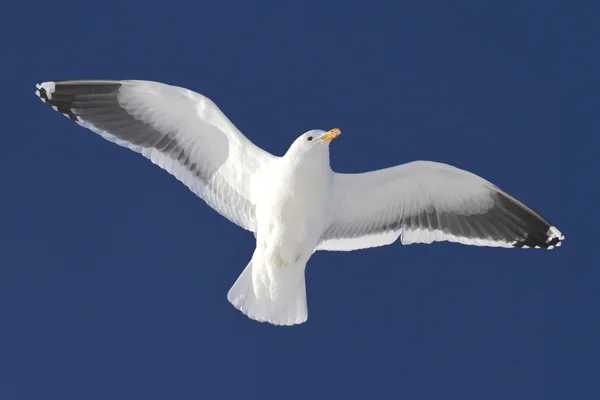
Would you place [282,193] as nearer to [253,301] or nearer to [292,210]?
[292,210]

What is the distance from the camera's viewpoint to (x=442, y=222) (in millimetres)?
9812

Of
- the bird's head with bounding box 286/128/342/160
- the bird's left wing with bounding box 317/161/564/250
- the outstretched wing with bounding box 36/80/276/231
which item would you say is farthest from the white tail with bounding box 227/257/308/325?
the bird's head with bounding box 286/128/342/160

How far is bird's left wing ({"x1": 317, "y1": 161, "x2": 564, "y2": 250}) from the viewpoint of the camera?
9609 millimetres

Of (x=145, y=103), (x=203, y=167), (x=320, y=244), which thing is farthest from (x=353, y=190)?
(x=145, y=103)

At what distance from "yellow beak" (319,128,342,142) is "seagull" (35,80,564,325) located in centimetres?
4

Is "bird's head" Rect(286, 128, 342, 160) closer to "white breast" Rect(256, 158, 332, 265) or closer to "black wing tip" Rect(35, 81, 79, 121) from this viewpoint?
"white breast" Rect(256, 158, 332, 265)

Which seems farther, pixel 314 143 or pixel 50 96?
pixel 50 96

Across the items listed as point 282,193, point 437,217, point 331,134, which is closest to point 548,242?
point 437,217

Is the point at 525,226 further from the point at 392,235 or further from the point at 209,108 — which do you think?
the point at 209,108

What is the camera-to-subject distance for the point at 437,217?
9.80 metres

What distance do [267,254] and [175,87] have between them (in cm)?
153

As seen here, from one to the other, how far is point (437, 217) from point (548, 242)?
0.94 meters

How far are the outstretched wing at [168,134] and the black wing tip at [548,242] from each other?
229cm

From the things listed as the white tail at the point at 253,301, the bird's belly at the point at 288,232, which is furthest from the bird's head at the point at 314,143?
the white tail at the point at 253,301
